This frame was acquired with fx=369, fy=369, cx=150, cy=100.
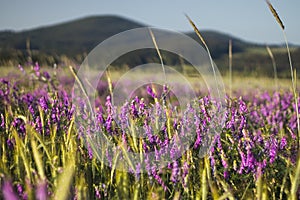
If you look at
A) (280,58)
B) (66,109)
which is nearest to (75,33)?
(280,58)

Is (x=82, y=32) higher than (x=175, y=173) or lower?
higher

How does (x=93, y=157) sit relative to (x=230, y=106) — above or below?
below

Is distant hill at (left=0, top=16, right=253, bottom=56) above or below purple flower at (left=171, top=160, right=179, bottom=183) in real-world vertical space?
above

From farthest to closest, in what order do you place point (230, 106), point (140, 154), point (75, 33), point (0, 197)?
point (75, 33)
point (230, 106)
point (140, 154)
point (0, 197)

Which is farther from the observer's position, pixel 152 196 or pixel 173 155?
pixel 173 155

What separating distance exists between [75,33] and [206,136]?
8426 centimetres

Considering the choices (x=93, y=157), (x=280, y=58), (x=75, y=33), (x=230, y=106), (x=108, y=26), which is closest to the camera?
(x=93, y=157)

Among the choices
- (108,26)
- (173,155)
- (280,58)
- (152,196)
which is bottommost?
(152,196)

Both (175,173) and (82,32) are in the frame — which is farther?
(82,32)

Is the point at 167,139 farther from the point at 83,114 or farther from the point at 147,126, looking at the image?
the point at 83,114

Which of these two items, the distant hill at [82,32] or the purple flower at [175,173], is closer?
the purple flower at [175,173]

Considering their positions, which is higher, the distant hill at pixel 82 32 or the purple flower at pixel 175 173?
the distant hill at pixel 82 32

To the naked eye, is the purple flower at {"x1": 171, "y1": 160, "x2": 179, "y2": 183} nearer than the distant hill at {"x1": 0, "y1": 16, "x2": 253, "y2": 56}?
Yes

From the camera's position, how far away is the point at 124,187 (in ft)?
4.81
